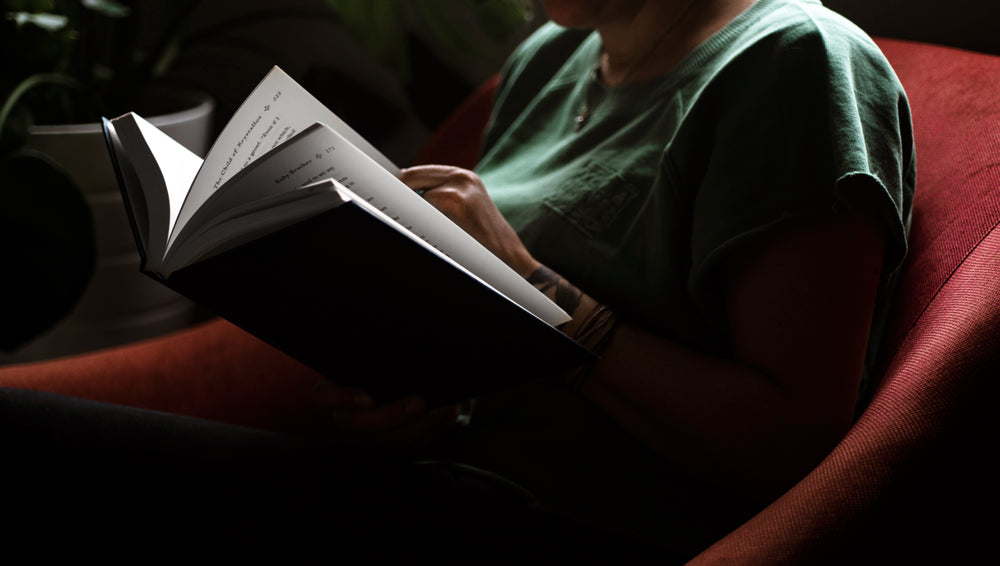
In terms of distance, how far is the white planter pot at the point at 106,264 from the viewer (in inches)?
46.4

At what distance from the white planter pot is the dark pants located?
70 cm

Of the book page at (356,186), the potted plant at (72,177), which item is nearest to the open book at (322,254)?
the book page at (356,186)

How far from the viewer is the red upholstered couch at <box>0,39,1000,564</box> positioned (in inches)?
17.2

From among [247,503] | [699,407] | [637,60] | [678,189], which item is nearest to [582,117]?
[637,60]

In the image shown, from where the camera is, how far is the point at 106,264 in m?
1.29

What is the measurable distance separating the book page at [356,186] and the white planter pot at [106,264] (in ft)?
2.85

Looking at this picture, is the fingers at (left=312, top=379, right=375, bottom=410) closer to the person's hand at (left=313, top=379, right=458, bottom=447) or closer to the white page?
the person's hand at (left=313, top=379, right=458, bottom=447)

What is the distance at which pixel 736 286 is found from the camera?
551 mm

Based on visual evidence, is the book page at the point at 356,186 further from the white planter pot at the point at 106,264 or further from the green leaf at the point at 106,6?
the green leaf at the point at 106,6

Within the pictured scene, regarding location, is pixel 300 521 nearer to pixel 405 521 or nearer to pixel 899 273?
pixel 405 521

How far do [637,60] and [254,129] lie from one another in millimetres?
388

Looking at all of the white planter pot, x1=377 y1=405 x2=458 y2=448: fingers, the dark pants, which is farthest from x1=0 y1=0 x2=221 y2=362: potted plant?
x1=377 y1=405 x2=458 y2=448: fingers

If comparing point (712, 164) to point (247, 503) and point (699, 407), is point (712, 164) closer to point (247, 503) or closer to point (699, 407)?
point (699, 407)

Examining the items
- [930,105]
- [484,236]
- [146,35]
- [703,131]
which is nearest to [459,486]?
[484,236]
